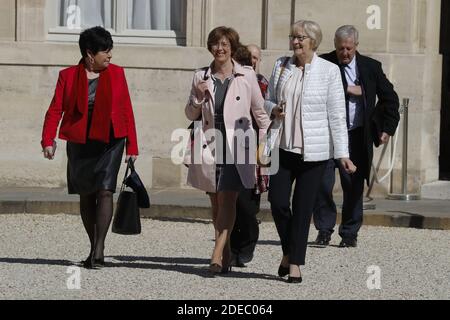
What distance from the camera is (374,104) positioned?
12172 mm

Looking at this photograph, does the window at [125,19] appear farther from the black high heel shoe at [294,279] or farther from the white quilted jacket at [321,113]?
the black high heel shoe at [294,279]

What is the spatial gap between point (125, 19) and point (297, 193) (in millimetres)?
6756

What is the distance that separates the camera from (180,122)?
15844mm

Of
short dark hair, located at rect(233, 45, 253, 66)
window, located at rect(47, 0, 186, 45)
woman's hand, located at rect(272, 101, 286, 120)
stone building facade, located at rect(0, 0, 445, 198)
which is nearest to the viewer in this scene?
woman's hand, located at rect(272, 101, 286, 120)

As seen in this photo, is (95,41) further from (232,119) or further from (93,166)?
(232,119)

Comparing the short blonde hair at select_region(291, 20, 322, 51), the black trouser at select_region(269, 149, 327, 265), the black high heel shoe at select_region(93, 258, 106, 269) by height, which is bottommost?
the black high heel shoe at select_region(93, 258, 106, 269)

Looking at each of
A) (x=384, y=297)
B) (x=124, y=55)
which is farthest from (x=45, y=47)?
(x=384, y=297)

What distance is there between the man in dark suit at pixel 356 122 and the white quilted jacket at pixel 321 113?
206 cm

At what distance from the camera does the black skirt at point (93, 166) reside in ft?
34.7

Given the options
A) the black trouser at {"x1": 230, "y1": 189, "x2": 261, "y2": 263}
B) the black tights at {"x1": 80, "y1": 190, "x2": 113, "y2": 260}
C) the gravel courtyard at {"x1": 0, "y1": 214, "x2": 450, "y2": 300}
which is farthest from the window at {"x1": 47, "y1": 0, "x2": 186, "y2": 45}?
the black tights at {"x1": 80, "y1": 190, "x2": 113, "y2": 260}

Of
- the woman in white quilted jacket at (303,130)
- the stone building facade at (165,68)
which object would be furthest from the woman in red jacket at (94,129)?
the stone building facade at (165,68)

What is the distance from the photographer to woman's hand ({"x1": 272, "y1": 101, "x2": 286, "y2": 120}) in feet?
32.2

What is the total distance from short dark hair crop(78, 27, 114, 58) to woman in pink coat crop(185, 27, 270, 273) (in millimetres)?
761

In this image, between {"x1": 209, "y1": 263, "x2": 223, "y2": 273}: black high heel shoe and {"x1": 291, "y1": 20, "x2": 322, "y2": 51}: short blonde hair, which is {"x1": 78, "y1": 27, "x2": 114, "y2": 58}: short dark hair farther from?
{"x1": 209, "y1": 263, "x2": 223, "y2": 273}: black high heel shoe
